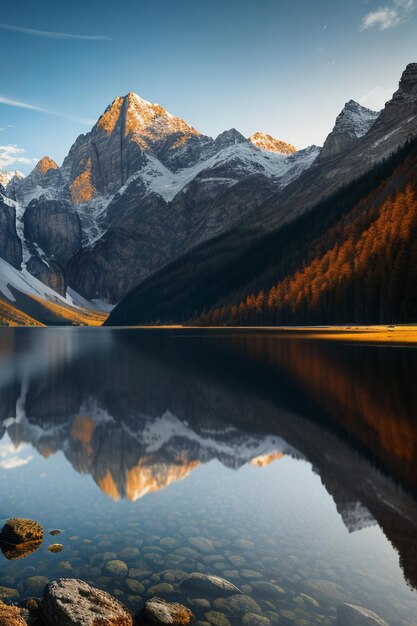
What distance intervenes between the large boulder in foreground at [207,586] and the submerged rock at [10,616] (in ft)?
9.71

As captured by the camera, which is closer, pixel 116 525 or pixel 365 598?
pixel 365 598

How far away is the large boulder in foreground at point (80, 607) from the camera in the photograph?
7.51 meters

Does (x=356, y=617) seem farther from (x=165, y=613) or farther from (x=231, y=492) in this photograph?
(x=231, y=492)

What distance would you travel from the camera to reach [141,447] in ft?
59.7

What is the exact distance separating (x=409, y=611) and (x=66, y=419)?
18857mm

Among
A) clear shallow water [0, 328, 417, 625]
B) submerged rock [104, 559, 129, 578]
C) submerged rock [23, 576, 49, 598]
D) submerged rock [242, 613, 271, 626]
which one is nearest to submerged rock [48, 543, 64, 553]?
clear shallow water [0, 328, 417, 625]

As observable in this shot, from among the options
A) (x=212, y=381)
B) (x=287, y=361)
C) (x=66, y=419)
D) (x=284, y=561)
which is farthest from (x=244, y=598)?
(x=287, y=361)

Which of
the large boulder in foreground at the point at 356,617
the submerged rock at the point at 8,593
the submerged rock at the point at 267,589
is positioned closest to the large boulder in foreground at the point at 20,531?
the submerged rock at the point at 8,593

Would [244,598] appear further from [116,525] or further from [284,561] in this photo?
[116,525]

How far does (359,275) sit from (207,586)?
385ft

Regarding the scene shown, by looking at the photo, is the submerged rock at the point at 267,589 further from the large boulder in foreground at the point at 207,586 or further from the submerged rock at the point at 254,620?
the submerged rock at the point at 254,620

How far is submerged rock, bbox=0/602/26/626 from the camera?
7371 millimetres

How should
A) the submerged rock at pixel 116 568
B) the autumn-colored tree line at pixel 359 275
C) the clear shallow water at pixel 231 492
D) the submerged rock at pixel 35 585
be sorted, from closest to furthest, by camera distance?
the submerged rock at pixel 35 585 < the clear shallow water at pixel 231 492 < the submerged rock at pixel 116 568 < the autumn-colored tree line at pixel 359 275

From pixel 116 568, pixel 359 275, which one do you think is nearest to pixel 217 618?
pixel 116 568
